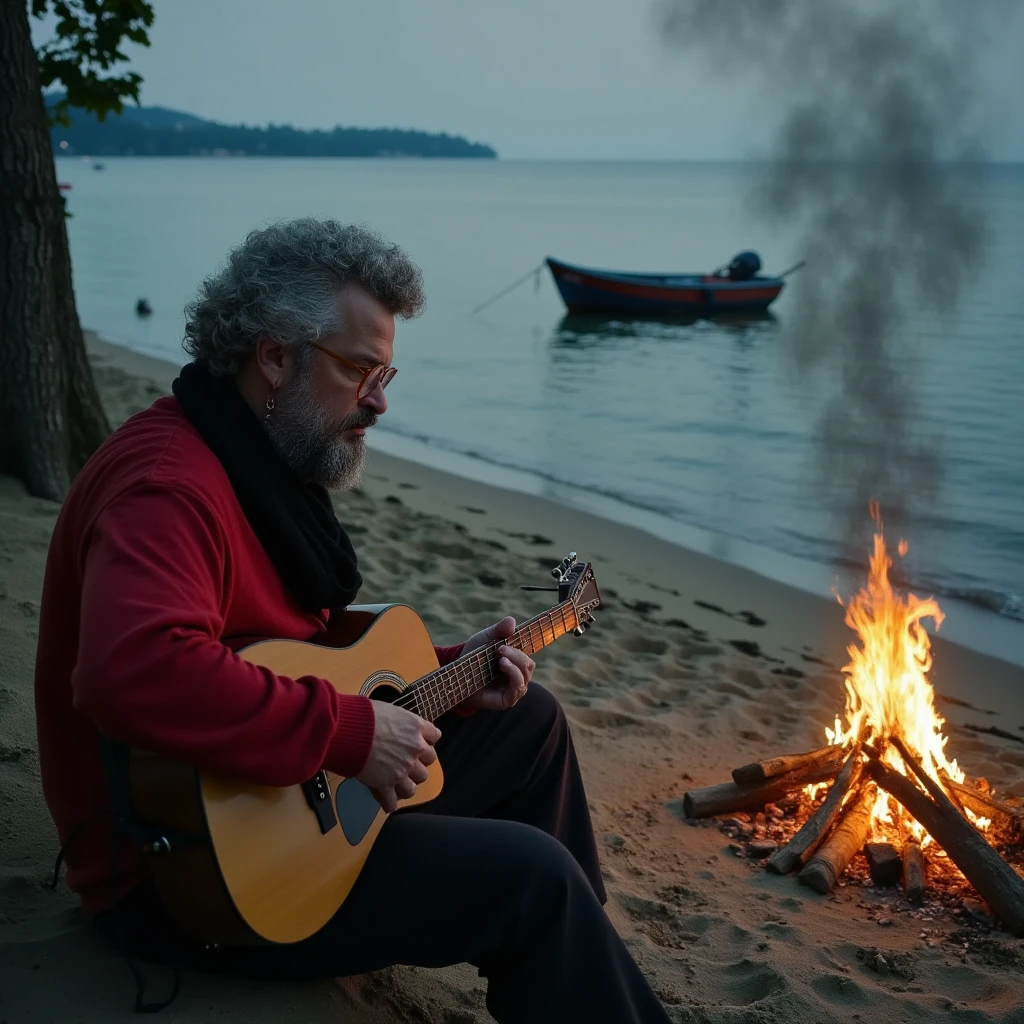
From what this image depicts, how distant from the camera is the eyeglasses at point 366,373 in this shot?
254 cm

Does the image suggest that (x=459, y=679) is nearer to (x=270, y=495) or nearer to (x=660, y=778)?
(x=270, y=495)

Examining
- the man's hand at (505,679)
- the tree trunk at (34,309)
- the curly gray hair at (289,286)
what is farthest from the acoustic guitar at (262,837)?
the tree trunk at (34,309)

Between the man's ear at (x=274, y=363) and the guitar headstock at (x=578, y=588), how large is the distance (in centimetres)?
122

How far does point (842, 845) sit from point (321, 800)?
2064 mm

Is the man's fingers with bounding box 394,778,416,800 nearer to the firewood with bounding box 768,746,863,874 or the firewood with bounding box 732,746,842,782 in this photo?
the firewood with bounding box 768,746,863,874

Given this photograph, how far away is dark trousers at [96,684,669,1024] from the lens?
2252 mm

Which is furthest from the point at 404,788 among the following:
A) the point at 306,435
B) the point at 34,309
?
the point at 34,309

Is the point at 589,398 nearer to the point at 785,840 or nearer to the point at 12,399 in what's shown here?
the point at 12,399

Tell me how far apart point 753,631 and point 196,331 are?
15.1 feet

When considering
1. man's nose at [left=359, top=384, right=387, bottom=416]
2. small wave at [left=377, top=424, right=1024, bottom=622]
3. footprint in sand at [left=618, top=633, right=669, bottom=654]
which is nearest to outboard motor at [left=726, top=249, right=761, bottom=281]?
small wave at [left=377, top=424, right=1024, bottom=622]

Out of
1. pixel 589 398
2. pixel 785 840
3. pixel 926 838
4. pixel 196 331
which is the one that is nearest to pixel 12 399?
pixel 196 331

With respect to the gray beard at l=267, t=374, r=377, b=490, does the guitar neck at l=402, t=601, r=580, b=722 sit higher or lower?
lower

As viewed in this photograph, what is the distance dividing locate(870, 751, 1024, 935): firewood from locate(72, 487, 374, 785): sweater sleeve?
2.22m

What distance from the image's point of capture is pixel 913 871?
11.7 feet
